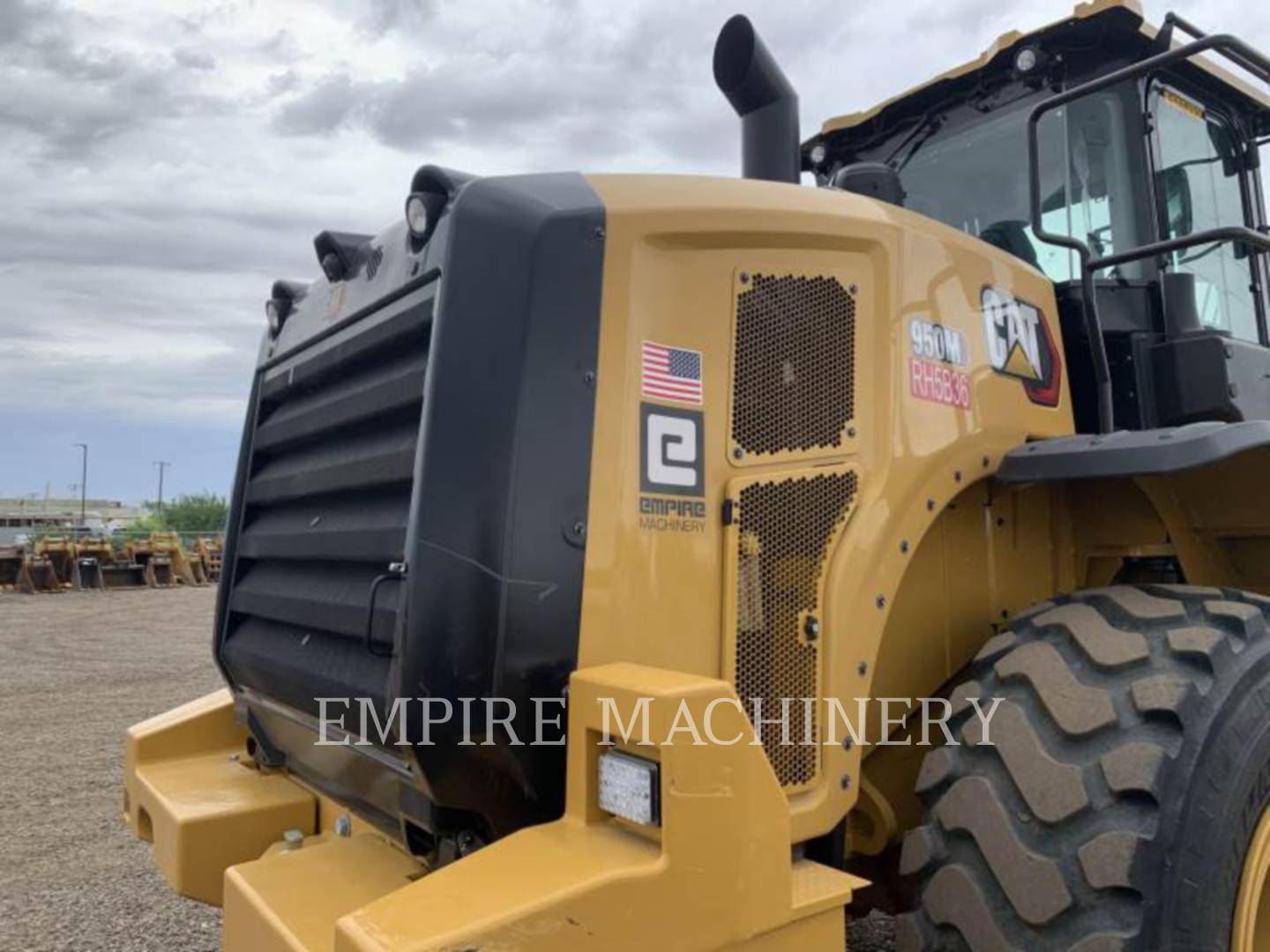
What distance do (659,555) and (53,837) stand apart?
4647 millimetres

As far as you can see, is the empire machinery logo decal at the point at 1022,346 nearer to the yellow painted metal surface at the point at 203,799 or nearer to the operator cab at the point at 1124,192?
the operator cab at the point at 1124,192

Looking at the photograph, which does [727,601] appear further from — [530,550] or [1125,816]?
[1125,816]

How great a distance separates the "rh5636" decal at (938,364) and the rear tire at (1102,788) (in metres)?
0.59

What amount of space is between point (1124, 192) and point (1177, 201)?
236mm

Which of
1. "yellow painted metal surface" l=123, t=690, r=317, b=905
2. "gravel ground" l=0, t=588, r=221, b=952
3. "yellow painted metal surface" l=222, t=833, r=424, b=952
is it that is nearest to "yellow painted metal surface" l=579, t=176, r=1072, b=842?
"yellow painted metal surface" l=222, t=833, r=424, b=952

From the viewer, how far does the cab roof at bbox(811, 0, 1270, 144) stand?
3395 millimetres

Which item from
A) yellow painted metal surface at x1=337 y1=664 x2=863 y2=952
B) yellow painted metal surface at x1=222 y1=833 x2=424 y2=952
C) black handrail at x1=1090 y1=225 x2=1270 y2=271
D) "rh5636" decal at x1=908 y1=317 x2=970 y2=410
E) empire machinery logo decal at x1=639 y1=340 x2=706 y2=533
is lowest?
yellow painted metal surface at x1=222 y1=833 x2=424 y2=952

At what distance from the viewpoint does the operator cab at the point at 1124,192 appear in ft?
10.6

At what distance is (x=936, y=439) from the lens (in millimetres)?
2625

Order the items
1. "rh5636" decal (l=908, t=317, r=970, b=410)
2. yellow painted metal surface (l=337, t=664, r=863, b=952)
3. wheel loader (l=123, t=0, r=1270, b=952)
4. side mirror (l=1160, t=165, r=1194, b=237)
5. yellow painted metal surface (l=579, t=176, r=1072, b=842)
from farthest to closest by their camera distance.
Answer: side mirror (l=1160, t=165, r=1194, b=237)
"rh5636" decal (l=908, t=317, r=970, b=410)
yellow painted metal surface (l=579, t=176, r=1072, b=842)
wheel loader (l=123, t=0, r=1270, b=952)
yellow painted metal surface (l=337, t=664, r=863, b=952)

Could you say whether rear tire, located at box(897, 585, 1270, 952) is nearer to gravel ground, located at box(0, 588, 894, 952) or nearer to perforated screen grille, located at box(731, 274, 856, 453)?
perforated screen grille, located at box(731, 274, 856, 453)

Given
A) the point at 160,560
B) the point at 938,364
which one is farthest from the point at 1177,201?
the point at 160,560

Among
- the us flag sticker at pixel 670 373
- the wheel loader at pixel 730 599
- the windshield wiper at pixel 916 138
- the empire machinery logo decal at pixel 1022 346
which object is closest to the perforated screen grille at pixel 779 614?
the wheel loader at pixel 730 599

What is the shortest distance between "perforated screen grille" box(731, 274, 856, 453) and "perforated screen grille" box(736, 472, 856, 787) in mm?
132
